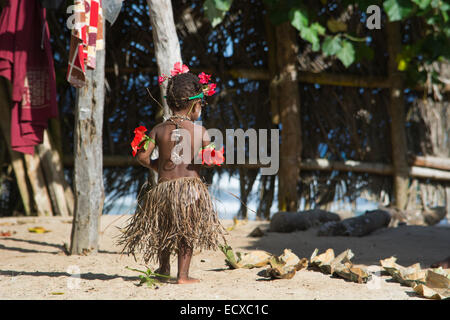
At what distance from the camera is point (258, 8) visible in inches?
247

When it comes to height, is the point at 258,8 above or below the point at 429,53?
above

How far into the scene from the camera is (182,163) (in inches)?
103

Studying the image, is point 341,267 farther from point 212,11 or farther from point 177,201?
point 212,11

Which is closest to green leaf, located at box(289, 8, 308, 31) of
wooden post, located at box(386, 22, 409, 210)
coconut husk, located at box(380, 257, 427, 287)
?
wooden post, located at box(386, 22, 409, 210)

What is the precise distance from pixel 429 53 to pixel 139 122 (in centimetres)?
356

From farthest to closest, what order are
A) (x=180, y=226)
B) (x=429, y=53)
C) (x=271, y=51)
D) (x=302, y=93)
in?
(x=302, y=93), (x=271, y=51), (x=429, y=53), (x=180, y=226)

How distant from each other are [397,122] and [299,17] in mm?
2354

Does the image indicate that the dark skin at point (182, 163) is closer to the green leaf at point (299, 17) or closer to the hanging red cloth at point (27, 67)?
the hanging red cloth at point (27, 67)

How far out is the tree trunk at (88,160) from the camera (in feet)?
12.1

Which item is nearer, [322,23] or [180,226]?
[180,226]

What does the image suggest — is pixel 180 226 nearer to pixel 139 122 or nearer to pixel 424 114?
pixel 139 122

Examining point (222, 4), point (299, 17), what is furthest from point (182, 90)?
point (299, 17)

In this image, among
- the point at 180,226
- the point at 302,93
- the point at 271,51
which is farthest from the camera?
the point at 302,93

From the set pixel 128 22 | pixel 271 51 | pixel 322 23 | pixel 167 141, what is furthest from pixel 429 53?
pixel 167 141
